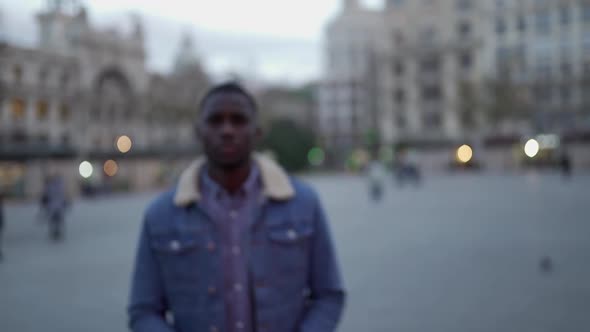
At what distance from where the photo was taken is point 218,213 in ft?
7.14

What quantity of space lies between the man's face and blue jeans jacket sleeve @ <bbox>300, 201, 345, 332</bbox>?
0.47m

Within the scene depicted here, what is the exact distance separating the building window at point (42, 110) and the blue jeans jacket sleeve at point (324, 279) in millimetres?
47483

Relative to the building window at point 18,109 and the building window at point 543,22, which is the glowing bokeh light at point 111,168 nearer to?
the building window at point 18,109

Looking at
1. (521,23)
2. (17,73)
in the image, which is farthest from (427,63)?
(17,73)

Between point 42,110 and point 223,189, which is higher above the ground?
point 42,110

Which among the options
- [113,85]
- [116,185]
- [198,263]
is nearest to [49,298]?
[198,263]

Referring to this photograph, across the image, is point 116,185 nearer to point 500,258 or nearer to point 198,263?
point 500,258

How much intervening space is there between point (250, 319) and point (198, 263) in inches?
13.6

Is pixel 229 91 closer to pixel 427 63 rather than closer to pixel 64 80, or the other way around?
pixel 64 80

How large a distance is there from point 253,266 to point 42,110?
48074mm

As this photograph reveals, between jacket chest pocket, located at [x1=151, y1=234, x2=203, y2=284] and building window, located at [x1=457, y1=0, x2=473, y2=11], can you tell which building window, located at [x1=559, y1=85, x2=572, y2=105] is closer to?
building window, located at [x1=457, y1=0, x2=473, y2=11]

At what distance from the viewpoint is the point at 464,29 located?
192 ft

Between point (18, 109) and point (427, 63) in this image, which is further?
point (427, 63)

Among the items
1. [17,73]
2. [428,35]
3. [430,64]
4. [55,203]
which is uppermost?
[428,35]
